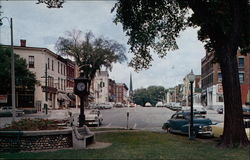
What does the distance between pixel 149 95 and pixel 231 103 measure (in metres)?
168

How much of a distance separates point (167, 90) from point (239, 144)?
182 m

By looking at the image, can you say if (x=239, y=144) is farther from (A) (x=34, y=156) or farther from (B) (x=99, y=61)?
(B) (x=99, y=61)

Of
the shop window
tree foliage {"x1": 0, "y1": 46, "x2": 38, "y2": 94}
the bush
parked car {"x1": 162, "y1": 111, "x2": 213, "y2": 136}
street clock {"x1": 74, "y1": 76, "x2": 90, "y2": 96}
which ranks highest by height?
tree foliage {"x1": 0, "y1": 46, "x2": 38, "y2": 94}

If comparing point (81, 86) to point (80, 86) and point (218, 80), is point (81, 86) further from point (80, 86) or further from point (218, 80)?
point (218, 80)

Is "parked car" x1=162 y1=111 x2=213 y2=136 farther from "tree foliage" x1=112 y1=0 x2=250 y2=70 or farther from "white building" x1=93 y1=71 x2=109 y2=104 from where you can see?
"white building" x1=93 y1=71 x2=109 y2=104

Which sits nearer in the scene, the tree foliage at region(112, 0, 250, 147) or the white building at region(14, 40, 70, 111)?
the tree foliage at region(112, 0, 250, 147)

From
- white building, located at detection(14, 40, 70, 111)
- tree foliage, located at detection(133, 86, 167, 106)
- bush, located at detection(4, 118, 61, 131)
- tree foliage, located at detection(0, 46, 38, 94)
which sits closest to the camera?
bush, located at detection(4, 118, 61, 131)

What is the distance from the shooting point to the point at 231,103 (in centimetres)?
1434

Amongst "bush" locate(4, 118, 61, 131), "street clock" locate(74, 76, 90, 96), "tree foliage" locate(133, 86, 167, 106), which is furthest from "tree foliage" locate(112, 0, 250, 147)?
"tree foliage" locate(133, 86, 167, 106)

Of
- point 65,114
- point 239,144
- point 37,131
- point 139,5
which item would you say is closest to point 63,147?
point 37,131

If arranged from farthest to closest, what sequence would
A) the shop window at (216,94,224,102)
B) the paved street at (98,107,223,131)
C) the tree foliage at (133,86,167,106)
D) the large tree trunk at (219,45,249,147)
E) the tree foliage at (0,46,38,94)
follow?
the tree foliage at (133,86,167,106) → the shop window at (216,94,224,102) → the tree foliage at (0,46,38,94) → the paved street at (98,107,223,131) → the large tree trunk at (219,45,249,147)

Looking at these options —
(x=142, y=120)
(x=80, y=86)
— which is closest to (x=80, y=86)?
(x=80, y=86)

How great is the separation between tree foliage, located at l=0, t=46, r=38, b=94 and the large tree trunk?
117 ft

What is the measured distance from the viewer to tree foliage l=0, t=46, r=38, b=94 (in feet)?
148
